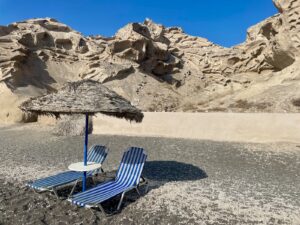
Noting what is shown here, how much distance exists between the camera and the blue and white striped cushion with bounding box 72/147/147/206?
4.60 metres

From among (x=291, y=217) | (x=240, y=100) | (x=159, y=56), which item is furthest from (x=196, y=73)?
(x=291, y=217)

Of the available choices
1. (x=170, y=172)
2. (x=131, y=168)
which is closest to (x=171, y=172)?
(x=170, y=172)

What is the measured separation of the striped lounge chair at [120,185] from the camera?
14.9 feet

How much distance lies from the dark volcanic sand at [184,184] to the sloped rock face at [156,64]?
9585 millimetres

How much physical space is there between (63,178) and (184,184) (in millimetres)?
2573

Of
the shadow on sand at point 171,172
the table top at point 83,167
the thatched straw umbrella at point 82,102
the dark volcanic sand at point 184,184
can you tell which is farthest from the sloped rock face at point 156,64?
the table top at point 83,167

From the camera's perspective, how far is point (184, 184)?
21.1 ft

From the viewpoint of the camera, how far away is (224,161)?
8711mm

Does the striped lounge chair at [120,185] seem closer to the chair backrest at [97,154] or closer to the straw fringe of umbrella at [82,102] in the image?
the chair backrest at [97,154]

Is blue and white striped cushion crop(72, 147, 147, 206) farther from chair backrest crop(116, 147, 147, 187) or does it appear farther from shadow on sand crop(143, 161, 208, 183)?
shadow on sand crop(143, 161, 208, 183)

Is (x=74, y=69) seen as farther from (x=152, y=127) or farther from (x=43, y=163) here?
(x=43, y=163)

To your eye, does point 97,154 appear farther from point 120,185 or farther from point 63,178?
point 120,185

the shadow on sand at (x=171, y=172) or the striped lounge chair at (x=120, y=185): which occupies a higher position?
the striped lounge chair at (x=120, y=185)

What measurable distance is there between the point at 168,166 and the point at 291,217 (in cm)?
400
